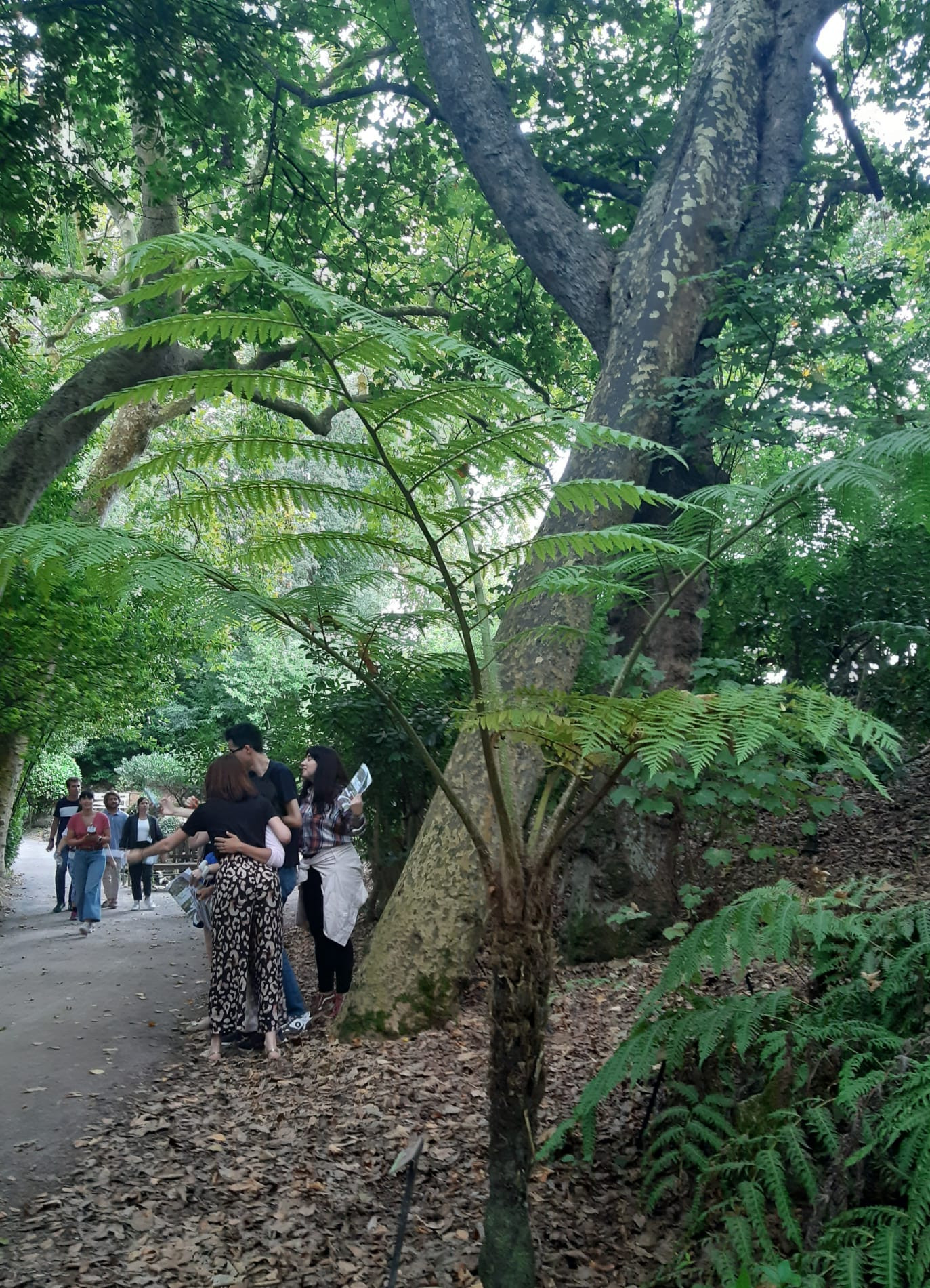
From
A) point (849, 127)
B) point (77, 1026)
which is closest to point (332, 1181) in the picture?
point (77, 1026)

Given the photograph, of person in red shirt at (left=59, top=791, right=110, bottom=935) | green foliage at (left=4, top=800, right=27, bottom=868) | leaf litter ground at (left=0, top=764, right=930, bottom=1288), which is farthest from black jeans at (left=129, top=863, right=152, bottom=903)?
leaf litter ground at (left=0, top=764, right=930, bottom=1288)

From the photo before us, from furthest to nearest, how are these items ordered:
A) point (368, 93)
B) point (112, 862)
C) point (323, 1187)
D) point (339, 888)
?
point (112, 862)
point (368, 93)
point (339, 888)
point (323, 1187)

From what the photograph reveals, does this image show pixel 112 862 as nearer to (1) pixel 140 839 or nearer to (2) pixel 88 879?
(1) pixel 140 839

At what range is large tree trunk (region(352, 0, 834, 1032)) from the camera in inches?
207

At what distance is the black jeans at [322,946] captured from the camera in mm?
6020

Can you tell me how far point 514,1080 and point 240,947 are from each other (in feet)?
10.5

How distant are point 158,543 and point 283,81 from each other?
25.1ft

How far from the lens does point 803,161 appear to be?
718 cm

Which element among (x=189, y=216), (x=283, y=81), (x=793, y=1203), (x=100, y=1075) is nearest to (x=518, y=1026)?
(x=793, y=1203)

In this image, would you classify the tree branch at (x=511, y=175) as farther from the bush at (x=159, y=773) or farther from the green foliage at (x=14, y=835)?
the bush at (x=159, y=773)

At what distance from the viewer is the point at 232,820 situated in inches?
216

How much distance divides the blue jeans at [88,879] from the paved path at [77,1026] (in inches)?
11.5

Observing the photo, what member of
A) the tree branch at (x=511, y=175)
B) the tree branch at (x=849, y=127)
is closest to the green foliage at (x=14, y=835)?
the tree branch at (x=511, y=175)

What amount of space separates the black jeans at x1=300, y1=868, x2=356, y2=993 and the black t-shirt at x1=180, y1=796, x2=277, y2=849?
64cm
